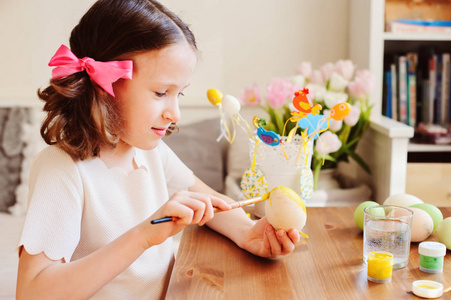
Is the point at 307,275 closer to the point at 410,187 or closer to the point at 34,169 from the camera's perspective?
the point at 34,169

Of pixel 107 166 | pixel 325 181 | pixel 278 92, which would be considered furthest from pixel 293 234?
pixel 325 181

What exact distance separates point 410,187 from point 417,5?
720 mm

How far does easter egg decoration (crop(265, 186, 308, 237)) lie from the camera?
93 centimetres

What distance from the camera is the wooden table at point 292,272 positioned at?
0.82 m

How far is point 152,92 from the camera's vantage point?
0.95 metres

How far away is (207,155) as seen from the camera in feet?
7.26

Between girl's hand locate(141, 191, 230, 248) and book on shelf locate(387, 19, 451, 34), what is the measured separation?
149 cm

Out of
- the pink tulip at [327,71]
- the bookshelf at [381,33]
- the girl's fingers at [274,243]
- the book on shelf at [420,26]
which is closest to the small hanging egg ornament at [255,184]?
the girl's fingers at [274,243]

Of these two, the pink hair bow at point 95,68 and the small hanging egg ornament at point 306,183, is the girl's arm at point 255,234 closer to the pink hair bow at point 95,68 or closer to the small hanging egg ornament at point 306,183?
the small hanging egg ornament at point 306,183

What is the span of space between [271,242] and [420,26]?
146 cm

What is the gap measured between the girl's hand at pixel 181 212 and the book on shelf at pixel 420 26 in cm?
149

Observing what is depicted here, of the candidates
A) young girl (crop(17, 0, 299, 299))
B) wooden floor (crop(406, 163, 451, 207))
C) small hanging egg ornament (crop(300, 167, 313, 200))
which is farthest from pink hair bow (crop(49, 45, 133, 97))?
wooden floor (crop(406, 163, 451, 207))

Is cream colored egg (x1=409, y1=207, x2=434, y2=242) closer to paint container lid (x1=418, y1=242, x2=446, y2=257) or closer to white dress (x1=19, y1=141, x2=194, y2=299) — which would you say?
paint container lid (x1=418, y1=242, x2=446, y2=257)

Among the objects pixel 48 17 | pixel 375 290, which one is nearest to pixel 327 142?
pixel 375 290
